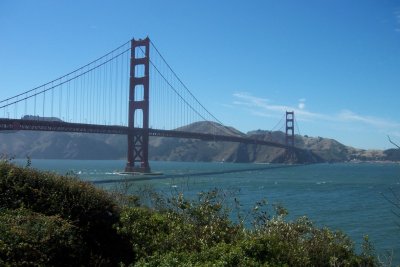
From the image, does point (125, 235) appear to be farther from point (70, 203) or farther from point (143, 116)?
point (143, 116)

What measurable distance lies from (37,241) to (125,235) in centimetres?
175

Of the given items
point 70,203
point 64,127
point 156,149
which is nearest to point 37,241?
point 70,203

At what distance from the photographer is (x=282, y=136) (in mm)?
146125

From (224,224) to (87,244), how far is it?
6.67 feet

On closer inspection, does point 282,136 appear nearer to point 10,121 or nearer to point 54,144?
point 54,144

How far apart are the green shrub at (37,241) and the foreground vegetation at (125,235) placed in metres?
0.01

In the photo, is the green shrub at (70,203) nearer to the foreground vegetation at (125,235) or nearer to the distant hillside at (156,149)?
the foreground vegetation at (125,235)

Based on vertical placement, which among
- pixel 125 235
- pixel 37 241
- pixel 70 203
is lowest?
pixel 125 235

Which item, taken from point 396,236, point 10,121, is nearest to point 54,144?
point 10,121

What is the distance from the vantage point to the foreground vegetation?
19.3 ft

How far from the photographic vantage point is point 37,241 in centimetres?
592

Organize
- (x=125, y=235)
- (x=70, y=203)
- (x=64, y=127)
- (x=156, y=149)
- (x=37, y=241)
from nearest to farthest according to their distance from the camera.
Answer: (x=37, y=241)
(x=125, y=235)
(x=70, y=203)
(x=64, y=127)
(x=156, y=149)

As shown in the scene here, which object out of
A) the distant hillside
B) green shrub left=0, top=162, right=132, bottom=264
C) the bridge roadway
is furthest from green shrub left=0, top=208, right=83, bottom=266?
the distant hillside

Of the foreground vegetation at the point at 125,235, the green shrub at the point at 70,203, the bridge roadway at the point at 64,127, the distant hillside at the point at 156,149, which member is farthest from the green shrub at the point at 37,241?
the distant hillside at the point at 156,149
